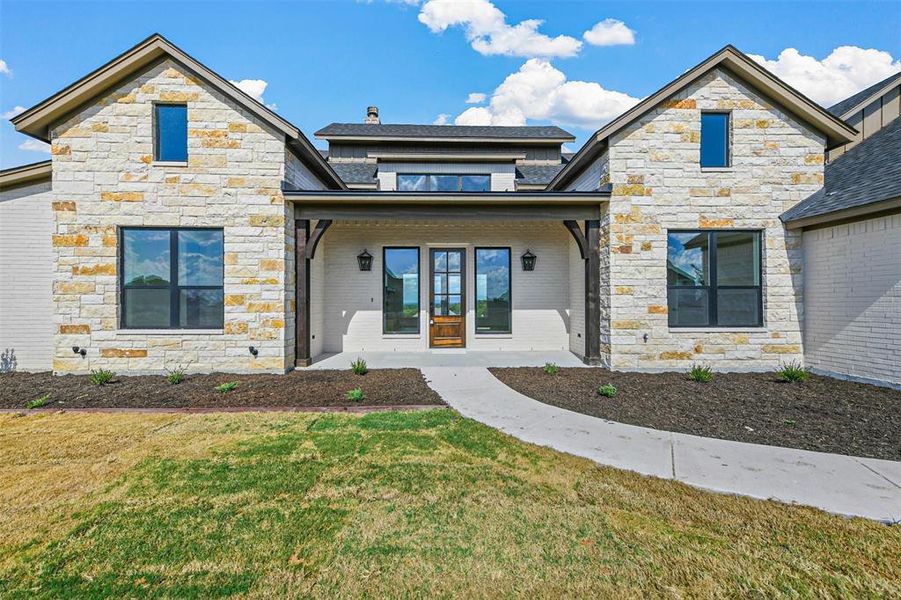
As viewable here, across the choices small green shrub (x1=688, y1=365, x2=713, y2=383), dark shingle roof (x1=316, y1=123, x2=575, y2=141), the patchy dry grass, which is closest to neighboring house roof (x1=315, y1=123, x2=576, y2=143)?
dark shingle roof (x1=316, y1=123, x2=575, y2=141)

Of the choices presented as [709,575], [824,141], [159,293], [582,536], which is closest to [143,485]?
[582,536]

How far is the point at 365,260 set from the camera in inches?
402

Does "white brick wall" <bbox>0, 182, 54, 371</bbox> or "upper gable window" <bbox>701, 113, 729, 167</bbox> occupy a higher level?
"upper gable window" <bbox>701, 113, 729, 167</bbox>

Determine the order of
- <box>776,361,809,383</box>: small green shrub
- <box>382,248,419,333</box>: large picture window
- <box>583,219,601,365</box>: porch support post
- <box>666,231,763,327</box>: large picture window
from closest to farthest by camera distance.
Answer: <box>776,361,809,383</box>: small green shrub → <box>666,231,763,327</box>: large picture window → <box>583,219,601,365</box>: porch support post → <box>382,248,419,333</box>: large picture window

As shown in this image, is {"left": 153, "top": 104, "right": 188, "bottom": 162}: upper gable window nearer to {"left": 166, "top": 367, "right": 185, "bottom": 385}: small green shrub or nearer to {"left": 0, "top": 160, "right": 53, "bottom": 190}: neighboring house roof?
{"left": 0, "top": 160, "right": 53, "bottom": 190}: neighboring house roof

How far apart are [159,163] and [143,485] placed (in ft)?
21.8

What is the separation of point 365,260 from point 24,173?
6.80m

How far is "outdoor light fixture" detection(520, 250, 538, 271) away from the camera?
1034cm

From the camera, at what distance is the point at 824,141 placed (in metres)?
8.11

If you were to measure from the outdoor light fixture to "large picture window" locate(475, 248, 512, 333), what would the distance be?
421 millimetres

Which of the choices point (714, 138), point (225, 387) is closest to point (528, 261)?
point (714, 138)

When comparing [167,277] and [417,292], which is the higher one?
[167,277]

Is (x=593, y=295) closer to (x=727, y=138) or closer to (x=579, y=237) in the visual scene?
(x=579, y=237)

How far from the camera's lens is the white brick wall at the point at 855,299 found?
20.8 ft
